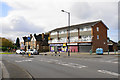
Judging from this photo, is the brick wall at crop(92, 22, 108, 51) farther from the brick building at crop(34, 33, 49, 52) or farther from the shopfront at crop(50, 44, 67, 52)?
the brick building at crop(34, 33, 49, 52)

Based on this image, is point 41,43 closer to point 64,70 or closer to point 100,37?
point 100,37

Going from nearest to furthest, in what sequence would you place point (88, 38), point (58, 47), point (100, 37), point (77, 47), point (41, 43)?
point (88, 38), point (100, 37), point (77, 47), point (58, 47), point (41, 43)

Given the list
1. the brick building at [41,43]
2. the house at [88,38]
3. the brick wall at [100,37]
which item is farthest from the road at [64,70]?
the brick building at [41,43]

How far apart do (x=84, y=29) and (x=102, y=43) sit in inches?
303

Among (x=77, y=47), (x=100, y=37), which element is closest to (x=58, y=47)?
(x=77, y=47)

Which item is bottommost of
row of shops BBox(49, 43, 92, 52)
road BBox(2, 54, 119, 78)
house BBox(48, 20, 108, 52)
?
road BBox(2, 54, 119, 78)

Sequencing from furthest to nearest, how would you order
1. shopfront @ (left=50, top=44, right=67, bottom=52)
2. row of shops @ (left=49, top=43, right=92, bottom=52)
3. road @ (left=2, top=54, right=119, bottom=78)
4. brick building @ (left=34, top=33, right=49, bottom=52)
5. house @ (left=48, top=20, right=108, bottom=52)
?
1. brick building @ (left=34, top=33, right=49, bottom=52)
2. shopfront @ (left=50, top=44, right=67, bottom=52)
3. row of shops @ (left=49, top=43, right=92, bottom=52)
4. house @ (left=48, top=20, right=108, bottom=52)
5. road @ (left=2, top=54, right=119, bottom=78)

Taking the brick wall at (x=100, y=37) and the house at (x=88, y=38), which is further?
the house at (x=88, y=38)

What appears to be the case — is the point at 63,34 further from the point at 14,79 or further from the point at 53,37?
the point at 14,79

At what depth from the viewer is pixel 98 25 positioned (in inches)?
1908

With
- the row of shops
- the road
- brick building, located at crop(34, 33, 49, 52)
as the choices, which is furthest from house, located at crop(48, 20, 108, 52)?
the road

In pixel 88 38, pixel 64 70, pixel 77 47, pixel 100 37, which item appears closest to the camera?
pixel 64 70

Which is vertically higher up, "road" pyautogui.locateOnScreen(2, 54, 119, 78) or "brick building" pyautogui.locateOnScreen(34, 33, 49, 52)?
"brick building" pyautogui.locateOnScreen(34, 33, 49, 52)

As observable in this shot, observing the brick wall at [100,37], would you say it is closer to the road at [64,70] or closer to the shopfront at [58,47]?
the shopfront at [58,47]
